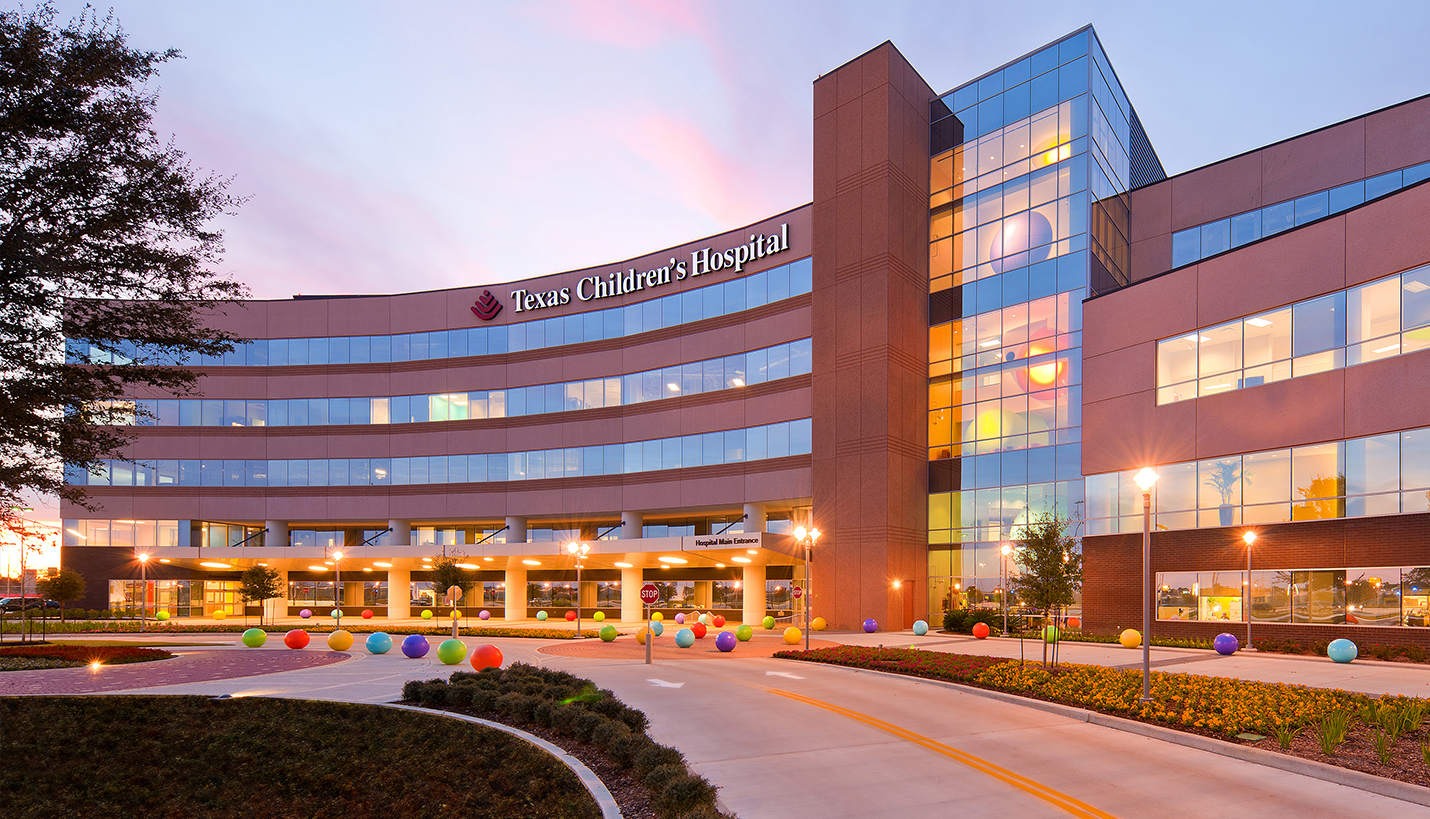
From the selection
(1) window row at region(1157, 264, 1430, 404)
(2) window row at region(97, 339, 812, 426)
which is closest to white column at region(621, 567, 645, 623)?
(2) window row at region(97, 339, 812, 426)

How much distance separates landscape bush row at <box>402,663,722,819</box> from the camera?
9.50m

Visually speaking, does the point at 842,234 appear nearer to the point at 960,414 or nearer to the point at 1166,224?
the point at 960,414

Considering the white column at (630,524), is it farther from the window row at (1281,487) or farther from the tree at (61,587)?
the tree at (61,587)

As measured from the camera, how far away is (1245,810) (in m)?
10.1

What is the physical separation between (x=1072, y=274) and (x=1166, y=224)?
22.4 feet

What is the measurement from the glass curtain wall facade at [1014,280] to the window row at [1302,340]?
635 cm

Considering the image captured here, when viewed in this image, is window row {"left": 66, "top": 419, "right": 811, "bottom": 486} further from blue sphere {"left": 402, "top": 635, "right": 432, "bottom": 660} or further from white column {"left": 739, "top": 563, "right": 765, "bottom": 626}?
blue sphere {"left": 402, "top": 635, "right": 432, "bottom": 660}

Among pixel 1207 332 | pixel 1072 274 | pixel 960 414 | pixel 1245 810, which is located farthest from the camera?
pixel 960 414

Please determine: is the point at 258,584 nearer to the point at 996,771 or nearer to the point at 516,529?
the point at 516,529

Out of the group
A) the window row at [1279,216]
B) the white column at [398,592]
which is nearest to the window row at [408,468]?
the white column at [398,592]

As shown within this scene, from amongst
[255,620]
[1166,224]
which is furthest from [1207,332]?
[255,620]

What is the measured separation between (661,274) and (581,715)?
44.5 metres

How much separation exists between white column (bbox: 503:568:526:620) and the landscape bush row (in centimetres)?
4101

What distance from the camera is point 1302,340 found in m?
30.3
